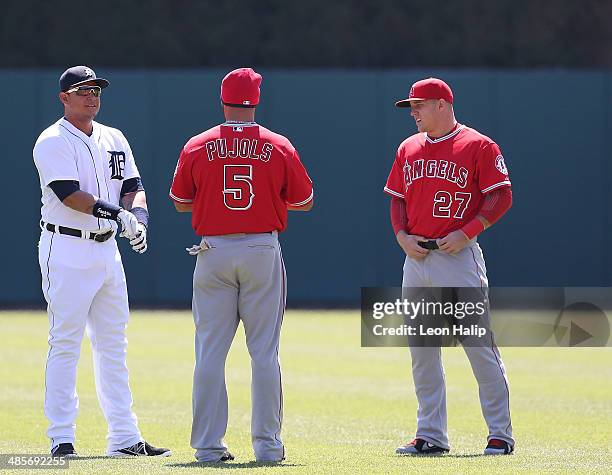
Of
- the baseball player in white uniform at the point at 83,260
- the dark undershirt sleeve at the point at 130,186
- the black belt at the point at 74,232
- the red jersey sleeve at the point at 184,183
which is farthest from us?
the dark undershirt sleeve at the point at 130,186

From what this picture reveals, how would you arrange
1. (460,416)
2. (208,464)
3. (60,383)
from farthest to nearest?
(460,416) → (60,383) → (208,464)

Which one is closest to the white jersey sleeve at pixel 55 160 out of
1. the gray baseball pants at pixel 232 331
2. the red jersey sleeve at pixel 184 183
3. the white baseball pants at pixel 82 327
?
the white baseball pants at pixel 82 327

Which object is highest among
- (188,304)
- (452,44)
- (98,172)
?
(452,44)

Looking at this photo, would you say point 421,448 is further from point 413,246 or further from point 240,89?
point 240,89

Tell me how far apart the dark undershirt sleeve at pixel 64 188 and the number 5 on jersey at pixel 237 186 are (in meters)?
0.93

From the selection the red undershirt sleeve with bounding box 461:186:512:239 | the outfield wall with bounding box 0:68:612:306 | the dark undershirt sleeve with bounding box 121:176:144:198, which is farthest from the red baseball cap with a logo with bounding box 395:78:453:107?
the outfield wall with bounding box 0:68:612:306

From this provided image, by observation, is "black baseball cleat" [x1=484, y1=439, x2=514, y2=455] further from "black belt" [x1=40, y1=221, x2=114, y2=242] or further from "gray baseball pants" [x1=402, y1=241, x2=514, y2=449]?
"black belt" [x1=40, y1=221, x2=114, y2=242]

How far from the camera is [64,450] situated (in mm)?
7426

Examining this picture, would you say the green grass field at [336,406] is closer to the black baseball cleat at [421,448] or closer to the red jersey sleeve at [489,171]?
the black baseball cleat at [421,448]

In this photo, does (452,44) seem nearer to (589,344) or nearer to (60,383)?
(589,344)

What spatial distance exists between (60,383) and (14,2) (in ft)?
60.7

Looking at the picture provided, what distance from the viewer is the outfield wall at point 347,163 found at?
68.3ft

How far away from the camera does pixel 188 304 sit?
68.5 ft

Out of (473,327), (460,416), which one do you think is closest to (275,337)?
(473,327)
